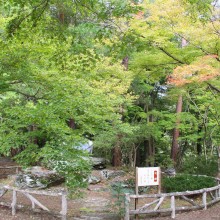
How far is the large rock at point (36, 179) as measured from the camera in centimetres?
1237

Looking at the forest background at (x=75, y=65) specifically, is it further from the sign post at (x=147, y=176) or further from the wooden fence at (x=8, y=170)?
the wooden fence at (x=8, y=170)

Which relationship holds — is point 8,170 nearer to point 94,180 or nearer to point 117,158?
point 94,180

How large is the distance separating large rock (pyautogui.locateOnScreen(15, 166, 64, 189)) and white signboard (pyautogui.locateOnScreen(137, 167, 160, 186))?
226 inches

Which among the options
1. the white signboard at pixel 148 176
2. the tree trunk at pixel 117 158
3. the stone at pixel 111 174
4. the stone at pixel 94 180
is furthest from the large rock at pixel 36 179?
the white signboard at pixel 148 176

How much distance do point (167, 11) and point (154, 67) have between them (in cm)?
184

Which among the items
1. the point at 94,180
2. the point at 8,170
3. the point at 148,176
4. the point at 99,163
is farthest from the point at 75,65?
the point at 99,163

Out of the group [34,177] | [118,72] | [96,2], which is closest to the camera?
[96,2]

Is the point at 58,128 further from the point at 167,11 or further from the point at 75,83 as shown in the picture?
the point at 167,11

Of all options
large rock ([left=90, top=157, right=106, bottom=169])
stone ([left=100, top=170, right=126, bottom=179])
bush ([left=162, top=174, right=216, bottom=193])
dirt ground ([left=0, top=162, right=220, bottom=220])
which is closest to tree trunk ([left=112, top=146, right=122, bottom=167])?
large rock ([left=90, top=157, right=106, bottom=169])

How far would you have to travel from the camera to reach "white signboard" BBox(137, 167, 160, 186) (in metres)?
8.27

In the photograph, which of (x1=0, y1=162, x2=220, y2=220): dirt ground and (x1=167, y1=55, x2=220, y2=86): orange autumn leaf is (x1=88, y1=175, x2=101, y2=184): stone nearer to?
(x1=0, y1=162, x2=220, y2=220): dirt ground

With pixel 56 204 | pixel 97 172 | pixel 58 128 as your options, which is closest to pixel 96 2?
pixel 58 128

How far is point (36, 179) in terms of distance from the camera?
41.7ft

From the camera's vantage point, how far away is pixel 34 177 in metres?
12.8
